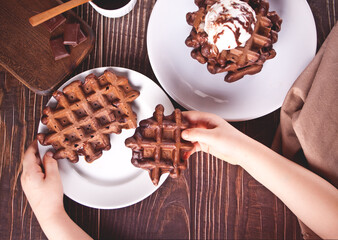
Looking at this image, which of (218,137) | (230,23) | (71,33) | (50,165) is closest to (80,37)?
(71,33)

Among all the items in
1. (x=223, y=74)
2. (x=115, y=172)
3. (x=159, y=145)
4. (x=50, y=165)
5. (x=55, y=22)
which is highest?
(x=55, y=22)

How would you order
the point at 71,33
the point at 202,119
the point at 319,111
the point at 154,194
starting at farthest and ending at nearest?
1. the point at 154,194
2. the point at 71,33
3. the point at 202,119
4. the point at 319,111

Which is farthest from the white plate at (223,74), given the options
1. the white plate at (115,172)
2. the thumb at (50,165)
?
the thumb at (50,165)

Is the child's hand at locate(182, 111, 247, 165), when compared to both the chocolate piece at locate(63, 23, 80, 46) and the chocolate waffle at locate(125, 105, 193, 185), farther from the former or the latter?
the chocolate piece at locate(63, 23, 80, 46)

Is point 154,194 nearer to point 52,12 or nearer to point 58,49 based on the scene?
point 58,49

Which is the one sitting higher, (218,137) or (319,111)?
(319,111)

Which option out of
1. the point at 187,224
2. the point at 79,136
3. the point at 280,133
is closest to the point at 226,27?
the point at 280,133

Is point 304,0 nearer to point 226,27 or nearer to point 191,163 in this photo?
point 226,27
